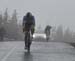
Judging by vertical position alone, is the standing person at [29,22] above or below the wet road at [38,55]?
above

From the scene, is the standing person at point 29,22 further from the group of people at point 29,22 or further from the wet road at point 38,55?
the wet road at point 38,55

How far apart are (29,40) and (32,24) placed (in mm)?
833

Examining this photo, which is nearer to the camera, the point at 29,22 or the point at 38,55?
the point at 38,55

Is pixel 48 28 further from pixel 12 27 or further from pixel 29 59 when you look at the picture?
pixel 12 27

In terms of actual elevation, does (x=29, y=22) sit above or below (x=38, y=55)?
above

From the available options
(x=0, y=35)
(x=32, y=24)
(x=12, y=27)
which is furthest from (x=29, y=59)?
(x=12, y=27)

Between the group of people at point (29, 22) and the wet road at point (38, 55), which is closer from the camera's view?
the wet road at point (38, 55)

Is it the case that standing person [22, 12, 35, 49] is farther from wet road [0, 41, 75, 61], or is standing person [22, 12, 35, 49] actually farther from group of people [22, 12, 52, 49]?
wet road [0, 41, 75, 61]

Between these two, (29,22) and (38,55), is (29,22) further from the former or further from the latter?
(38,55)

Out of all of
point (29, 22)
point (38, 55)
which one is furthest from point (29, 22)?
point (38, 55)

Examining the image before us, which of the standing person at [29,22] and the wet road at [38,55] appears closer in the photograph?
the wet road at [38,55]

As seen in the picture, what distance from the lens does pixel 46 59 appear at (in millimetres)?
12789

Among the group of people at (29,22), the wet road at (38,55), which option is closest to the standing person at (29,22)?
the group of people at (29,22)

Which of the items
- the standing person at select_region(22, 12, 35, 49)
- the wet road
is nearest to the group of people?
the standing person at select_region(22, 12, 35, 49)
